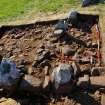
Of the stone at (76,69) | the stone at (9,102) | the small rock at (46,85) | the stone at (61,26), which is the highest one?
the stone at (61,26)

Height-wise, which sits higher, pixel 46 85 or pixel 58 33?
pixel 58 33

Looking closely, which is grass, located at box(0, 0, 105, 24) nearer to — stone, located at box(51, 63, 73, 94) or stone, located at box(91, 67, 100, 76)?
stone, located at box(91, 67, 100, 76)

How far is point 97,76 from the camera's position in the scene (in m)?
5.96

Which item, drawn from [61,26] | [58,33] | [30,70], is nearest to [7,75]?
[30,70]

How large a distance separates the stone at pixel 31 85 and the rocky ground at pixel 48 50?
0.36ft

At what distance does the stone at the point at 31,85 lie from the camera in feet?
19.4

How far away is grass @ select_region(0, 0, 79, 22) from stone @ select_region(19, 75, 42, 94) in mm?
3558

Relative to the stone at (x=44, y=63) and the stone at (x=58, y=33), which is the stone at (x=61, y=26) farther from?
the stone at (x=44, y=63)

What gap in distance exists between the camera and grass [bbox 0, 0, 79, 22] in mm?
9336

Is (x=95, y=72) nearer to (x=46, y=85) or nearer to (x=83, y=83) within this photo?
(x=83, y=83)

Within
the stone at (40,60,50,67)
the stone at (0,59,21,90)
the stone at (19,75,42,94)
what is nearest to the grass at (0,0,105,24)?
the stone at (40,60,50,67)

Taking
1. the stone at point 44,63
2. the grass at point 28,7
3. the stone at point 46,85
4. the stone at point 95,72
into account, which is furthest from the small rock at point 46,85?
the grass at point 28,7

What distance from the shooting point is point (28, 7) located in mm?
9906

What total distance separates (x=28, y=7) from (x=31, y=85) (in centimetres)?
438
